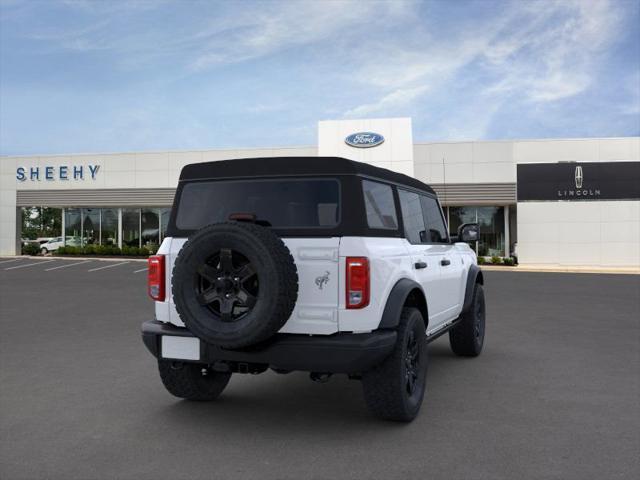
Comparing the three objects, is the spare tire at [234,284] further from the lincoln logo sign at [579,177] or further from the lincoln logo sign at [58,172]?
the lincoln logo sign at [58,172]

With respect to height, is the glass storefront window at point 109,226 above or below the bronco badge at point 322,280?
above

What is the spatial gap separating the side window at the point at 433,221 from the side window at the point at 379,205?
95cm

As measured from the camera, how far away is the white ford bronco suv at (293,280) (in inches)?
155

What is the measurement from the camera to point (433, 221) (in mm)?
6094

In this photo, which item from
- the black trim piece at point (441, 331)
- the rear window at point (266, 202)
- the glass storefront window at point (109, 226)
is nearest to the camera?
the rear window at point (266, 202)

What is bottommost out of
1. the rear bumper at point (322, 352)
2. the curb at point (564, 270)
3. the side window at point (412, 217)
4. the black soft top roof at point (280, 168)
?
the curb at point (564, 270)

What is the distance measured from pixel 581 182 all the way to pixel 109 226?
26.9m

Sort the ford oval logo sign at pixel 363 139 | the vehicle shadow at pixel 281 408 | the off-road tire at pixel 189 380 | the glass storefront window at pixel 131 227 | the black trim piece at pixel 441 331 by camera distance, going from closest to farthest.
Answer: the vehicle shadow at pixel 281 408 → the off-road tire at pixel 189 380 → the black trim piece at pixel 441 331 → the ford oval logo sign at pixel 363 139 → the glass storefront window at pixel 131 227

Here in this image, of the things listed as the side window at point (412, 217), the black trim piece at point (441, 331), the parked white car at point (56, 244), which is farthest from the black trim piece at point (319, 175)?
the parked white car at point (56, 244)

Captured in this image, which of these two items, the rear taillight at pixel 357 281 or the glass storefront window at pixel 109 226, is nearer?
the rear taillight at pixel 357 281

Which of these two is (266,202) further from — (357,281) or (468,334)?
(468,334)

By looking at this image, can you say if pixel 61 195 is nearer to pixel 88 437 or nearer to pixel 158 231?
pixel 158 231

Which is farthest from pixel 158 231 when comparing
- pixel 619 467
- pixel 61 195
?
pixel 619 467

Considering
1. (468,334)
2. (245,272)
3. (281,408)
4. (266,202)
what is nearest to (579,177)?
(468,334)
